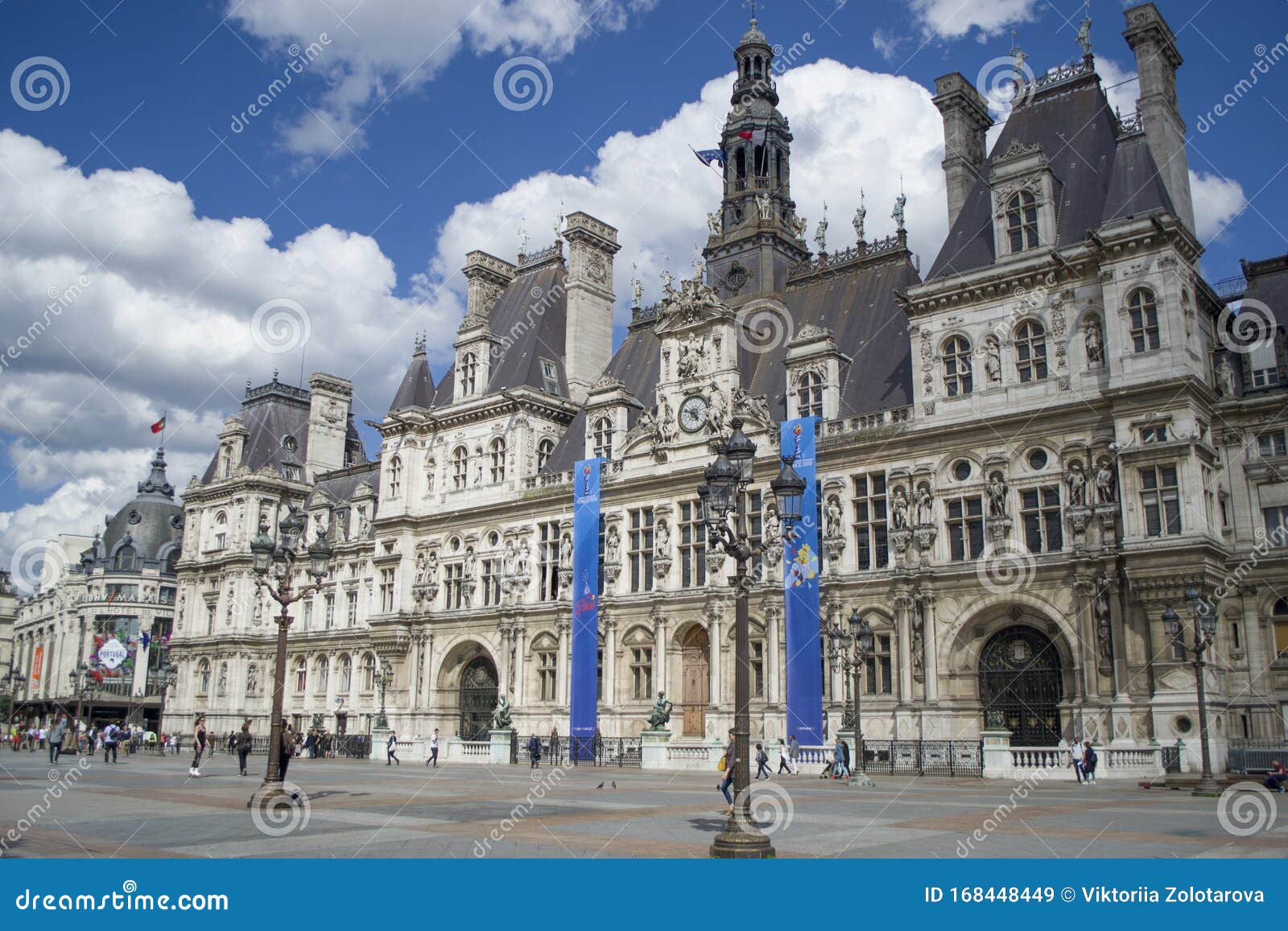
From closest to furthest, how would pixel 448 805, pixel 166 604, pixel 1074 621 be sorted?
pixel 448 805
pixel 1074 621
pixel 166 604

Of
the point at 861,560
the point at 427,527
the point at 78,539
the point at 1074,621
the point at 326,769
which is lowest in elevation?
the point at 326,769

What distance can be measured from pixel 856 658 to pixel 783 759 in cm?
536

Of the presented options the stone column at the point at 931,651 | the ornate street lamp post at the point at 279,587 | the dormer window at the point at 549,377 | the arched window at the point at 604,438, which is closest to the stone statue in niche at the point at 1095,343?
the stone column at the point at 931,651

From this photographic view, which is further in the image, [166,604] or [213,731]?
[166,604]

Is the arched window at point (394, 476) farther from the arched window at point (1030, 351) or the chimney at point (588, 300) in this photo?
the arched window at point (1030, 351)

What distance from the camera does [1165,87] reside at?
38.3 metres

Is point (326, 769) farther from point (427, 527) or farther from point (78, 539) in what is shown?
point (78, 539)

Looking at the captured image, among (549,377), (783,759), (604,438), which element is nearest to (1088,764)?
(783,759)

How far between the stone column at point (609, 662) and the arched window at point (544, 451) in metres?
9.91

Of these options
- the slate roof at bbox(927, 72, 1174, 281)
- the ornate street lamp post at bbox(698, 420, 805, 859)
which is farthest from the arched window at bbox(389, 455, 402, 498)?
the ornate street lamp post at bbox(698, 420, 805, 859)

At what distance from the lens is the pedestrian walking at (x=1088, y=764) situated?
2866 cm

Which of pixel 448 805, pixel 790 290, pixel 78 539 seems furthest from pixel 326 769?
pixel 78 539

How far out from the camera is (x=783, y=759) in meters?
33.9

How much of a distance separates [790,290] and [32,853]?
136 feet
